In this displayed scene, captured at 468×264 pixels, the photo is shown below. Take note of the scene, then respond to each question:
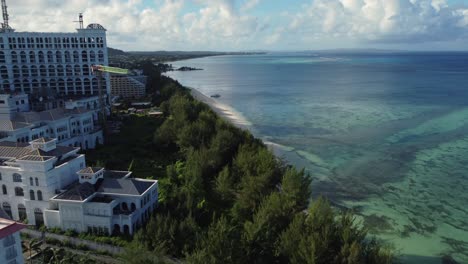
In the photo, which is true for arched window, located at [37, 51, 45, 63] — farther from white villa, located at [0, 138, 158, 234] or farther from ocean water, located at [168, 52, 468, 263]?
white villa, located at [0, 138, 158, 234]

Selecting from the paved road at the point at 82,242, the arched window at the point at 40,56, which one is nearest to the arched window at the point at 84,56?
the arched window at the point at 40,56

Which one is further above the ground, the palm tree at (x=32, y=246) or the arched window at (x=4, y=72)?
the arched window at (x=4, y=72)

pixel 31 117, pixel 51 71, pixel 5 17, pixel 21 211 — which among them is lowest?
pixel 21 211

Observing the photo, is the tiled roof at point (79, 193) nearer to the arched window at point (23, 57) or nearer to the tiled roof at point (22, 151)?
the tiled roof at point (22, 151)

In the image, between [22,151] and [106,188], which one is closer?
[106,188]

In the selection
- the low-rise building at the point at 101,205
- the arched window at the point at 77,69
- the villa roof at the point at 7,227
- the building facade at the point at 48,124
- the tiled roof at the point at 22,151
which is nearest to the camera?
the villa roof at the point at 7,227

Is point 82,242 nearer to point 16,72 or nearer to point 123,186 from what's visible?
point 123,186

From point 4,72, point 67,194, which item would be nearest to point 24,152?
point 67,194
